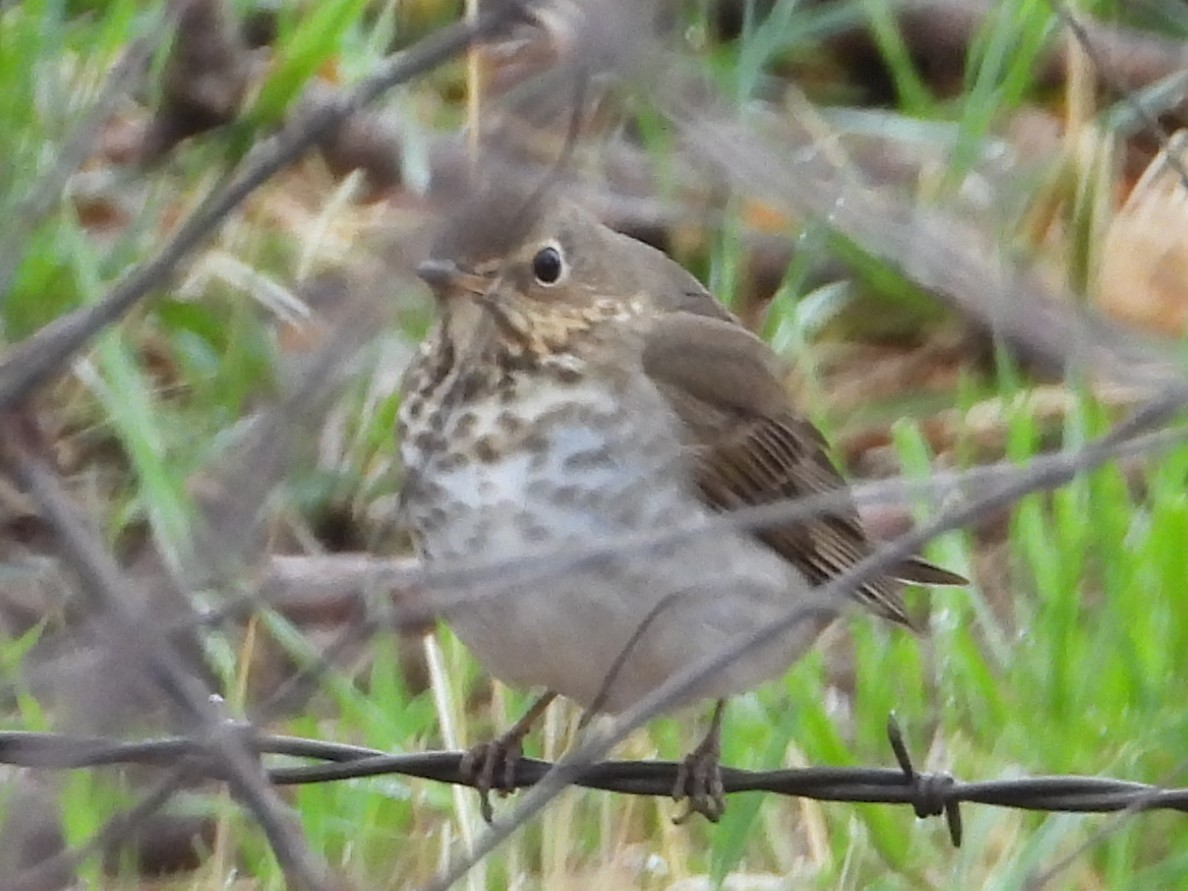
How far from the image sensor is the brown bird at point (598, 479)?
100 inches

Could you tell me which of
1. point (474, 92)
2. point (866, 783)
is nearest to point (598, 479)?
point (866, 783)

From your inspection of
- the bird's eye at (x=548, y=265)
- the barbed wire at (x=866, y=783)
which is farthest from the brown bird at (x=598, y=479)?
the barbed wire at (x=866, y=783)

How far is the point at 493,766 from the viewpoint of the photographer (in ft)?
9.32

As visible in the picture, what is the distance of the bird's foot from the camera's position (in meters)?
2.79

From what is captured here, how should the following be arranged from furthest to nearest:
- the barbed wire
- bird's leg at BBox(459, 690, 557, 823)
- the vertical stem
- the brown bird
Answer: bird's leg at BBox(459, 690, 557, 823) < the brown bird < the barbed wire < the vertical stem

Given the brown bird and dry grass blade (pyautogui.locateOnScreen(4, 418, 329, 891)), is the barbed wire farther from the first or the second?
dry grass blade (pyautogui.locateOnScreen(4, 418, 329, 891))

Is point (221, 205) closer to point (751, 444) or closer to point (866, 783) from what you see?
point (866, 783)

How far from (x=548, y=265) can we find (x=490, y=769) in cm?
60

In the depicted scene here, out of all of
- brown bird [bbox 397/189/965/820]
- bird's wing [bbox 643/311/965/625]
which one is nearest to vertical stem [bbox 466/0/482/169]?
brown bird [bbox 397/189/965/820]

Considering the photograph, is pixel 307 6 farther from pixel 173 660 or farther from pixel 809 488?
pixel 173 660

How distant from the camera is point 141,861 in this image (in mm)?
3164

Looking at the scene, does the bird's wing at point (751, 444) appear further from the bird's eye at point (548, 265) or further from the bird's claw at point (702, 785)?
the bird's claw at point (702, 785)

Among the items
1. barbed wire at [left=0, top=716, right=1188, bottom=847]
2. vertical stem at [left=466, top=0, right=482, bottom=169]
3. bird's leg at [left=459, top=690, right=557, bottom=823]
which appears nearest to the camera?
vertical stem at [left=466, top=0, right=482, bottom=169]

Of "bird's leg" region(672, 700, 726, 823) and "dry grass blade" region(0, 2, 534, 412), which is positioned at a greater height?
"dry grass blade" region(0, 2, 534, 412)
